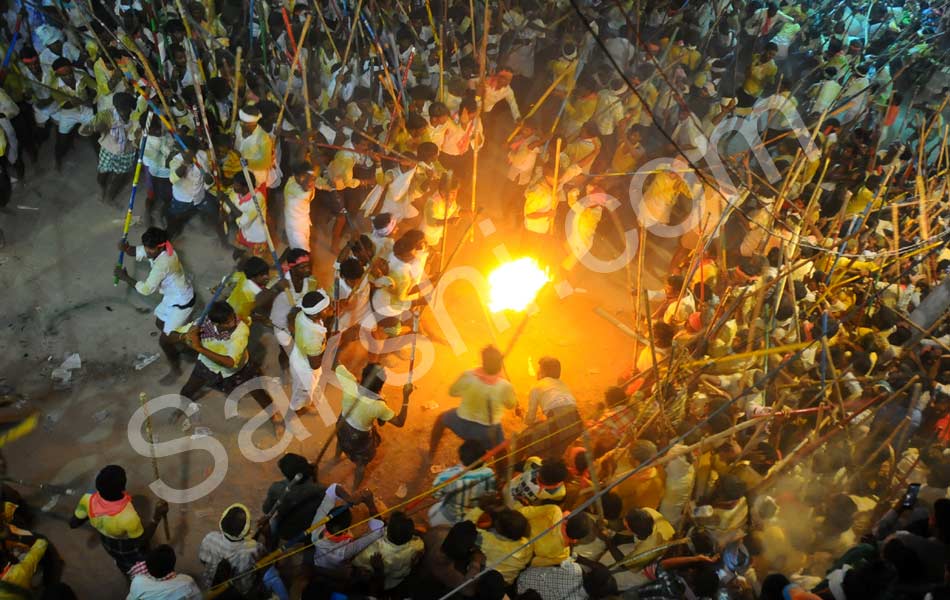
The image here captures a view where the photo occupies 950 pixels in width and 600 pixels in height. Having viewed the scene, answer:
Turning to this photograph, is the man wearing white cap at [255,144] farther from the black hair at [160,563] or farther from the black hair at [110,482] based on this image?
the black hair at [160,563]

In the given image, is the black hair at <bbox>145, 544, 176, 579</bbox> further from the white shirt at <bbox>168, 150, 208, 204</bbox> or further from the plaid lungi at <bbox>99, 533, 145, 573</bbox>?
the white shirt at <bbox>168, 150, 208, 204</bbox>

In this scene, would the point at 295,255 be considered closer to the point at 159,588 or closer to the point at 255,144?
the point at 255,144

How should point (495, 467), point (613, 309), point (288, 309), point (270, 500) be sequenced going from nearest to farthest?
point (270, 500) < point (495, 467) < point (288, 309) < point (613, 309)

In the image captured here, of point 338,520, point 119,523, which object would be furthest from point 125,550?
point 338,520

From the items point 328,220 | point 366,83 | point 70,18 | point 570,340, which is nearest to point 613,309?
point 570,340

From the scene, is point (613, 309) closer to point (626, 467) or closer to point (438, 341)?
point (438, 341)

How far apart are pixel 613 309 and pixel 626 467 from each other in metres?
3.77

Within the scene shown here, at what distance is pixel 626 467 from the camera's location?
5.76 metres

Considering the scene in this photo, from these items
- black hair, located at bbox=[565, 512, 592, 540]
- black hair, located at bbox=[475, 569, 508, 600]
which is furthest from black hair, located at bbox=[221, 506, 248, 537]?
black hair, located at bbox=[565, 512, 592, 540]

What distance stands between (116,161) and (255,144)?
218 cm

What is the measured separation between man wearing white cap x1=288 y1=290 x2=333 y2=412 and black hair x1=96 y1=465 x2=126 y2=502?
1.95m

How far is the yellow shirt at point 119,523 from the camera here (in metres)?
4.83

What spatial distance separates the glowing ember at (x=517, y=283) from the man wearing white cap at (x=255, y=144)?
316 cm

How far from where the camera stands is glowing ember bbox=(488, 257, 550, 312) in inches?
335
